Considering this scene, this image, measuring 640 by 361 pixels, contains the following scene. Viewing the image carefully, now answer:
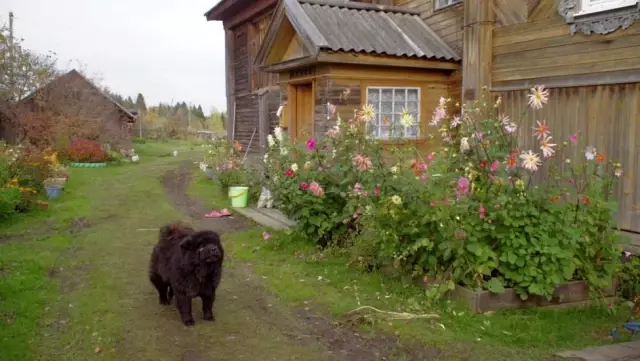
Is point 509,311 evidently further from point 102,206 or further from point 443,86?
point 102,206

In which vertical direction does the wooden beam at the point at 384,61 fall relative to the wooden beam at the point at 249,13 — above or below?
below

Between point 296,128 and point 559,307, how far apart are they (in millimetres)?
7091

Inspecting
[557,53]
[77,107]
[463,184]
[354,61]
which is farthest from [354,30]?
[77,107]

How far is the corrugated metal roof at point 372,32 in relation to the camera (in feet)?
30.1

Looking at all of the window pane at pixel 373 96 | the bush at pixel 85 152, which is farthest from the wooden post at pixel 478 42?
the bush at pixel 85 152

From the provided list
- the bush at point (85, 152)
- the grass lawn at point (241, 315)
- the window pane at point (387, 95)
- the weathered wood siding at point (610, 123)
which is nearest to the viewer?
the grass lawn at point (241, 315)

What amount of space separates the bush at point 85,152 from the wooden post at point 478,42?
65.1 ft

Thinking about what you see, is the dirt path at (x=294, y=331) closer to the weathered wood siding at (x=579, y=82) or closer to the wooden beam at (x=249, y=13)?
the weathered wood siding at (x=579, y=82)

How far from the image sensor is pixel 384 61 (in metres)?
9.34

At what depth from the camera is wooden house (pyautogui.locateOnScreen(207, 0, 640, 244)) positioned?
6375 mm

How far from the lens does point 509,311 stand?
16.6ft

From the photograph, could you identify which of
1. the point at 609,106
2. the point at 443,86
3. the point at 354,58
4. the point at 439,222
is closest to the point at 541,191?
the point at 439,222

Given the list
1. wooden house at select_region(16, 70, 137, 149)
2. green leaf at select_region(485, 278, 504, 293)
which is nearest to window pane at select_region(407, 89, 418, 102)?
green leaf at select_region(485, 278, 504, 293)

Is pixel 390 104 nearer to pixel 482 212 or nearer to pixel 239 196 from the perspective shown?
pixel 239 196
